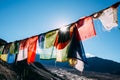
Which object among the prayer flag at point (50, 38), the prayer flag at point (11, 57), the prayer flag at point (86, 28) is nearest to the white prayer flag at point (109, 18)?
the prayer flag at point (86, 28)

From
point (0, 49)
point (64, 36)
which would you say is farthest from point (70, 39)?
point (0, 49)

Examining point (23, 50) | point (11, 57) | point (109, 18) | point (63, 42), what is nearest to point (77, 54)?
point (63, 42)

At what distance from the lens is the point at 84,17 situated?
8477 mm

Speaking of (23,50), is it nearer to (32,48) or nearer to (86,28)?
(32,48)

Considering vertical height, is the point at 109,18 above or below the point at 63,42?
above

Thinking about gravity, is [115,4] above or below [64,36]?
above

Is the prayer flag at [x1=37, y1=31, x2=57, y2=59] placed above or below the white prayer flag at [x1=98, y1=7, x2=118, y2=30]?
below

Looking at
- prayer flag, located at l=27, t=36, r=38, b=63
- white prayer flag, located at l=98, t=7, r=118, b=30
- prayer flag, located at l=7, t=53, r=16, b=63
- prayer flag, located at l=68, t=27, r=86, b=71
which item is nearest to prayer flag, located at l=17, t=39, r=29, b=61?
prayer flag, located at l=27, t=36, r=38, b=63

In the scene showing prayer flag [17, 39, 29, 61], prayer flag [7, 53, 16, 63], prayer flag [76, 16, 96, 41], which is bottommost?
prayer flag [7, 53, 16, 63]

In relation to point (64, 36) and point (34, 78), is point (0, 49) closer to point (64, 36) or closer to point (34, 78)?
Result: point (64, 36)

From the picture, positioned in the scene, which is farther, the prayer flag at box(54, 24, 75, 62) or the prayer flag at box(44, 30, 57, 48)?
the prayer flag at box(44, 30, 57, 48)

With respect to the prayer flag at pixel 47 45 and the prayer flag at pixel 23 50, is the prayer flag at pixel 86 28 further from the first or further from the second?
the prayer flag at pixel 23 50

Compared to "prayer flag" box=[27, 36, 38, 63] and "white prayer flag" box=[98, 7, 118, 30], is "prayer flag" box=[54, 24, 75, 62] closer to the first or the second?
"white prayer flag" box=[98, 7, 118, 30]

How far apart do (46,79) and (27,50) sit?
2760cm
